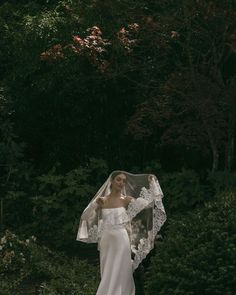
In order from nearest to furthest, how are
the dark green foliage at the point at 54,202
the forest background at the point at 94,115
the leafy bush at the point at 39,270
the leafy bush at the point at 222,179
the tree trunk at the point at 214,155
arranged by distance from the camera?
the leafy bush at the point at 39,270 < the forest background at the point at 94,115 < the leafy bush at the point at 222,179 < the tree trunk at the point at 214,155 < the dark green foliage at the point at 54,202

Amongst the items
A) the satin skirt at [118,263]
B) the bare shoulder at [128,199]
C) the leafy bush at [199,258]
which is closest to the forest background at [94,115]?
the satin skirt at [118,263]

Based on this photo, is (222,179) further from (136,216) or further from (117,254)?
(117,254)

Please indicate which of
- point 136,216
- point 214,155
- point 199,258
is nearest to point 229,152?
point 214,155

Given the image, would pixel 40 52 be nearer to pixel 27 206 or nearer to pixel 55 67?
pixel 55 67

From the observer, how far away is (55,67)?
1329 cm

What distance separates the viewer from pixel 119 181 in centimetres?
887

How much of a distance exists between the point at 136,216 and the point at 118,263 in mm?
592

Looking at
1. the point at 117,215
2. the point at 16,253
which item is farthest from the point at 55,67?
the point at 117,215

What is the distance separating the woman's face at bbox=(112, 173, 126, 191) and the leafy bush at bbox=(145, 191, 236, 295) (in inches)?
30.2

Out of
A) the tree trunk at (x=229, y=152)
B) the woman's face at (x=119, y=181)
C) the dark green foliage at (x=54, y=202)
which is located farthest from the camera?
the dark green foliage at (x=54, y=202)

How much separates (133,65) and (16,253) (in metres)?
3.56

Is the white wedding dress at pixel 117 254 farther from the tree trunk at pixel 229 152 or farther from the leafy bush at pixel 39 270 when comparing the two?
the tree trunk at pixel 229 152

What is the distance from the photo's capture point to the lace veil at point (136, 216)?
8992mm

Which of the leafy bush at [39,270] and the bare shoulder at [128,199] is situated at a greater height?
the bare shoulder at [128,199]
